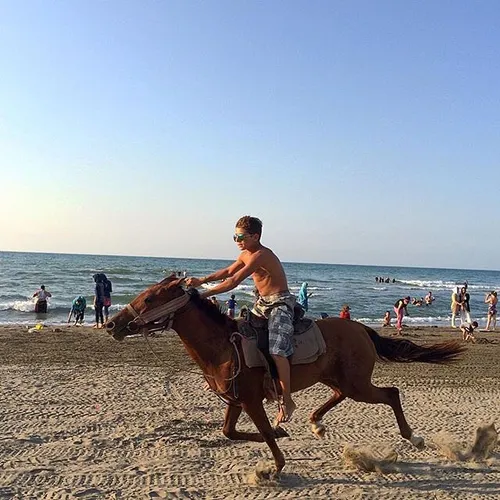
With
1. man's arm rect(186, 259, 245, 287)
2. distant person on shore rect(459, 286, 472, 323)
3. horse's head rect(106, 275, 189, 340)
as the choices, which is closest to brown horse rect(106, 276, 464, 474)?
horse's head rect(106, 275, 189, 340)

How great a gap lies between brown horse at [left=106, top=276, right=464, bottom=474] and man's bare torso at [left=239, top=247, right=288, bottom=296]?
0.51m

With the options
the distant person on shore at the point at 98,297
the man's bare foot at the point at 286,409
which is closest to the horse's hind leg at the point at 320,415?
the man's bare foot at the point at 286,409

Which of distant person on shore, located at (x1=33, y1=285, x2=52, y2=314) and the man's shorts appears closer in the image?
the man's shorts

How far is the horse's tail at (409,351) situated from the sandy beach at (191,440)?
98cm

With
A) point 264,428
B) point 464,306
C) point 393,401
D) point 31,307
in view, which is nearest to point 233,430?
point 264,428

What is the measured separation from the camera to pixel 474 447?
22.0 feet

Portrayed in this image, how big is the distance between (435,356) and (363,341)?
128 cm

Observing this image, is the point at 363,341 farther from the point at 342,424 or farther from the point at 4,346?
the point at 4,346

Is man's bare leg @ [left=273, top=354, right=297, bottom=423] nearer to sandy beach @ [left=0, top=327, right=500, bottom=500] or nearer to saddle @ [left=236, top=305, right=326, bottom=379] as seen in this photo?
saddle @ [left=236, top=305, right=326, bottom=379]

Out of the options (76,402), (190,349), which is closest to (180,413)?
(76,402)

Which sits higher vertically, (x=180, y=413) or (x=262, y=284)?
(x=262, y=284)

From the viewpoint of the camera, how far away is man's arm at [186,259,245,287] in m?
5.88

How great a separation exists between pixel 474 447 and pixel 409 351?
131 centimetres

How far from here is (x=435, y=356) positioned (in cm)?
726
